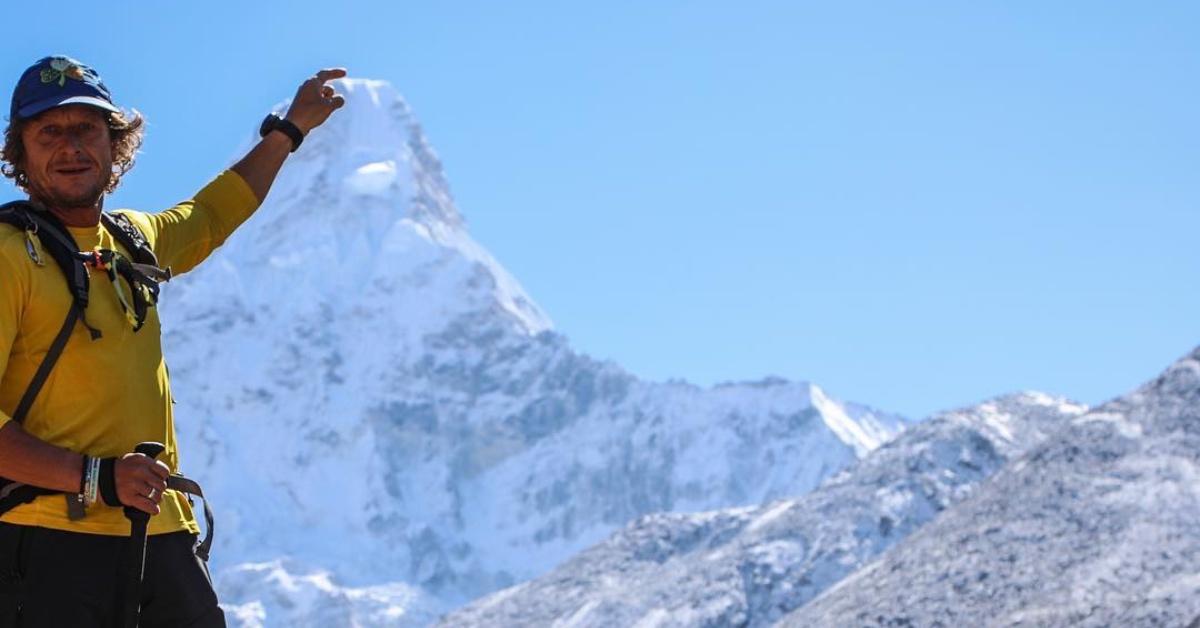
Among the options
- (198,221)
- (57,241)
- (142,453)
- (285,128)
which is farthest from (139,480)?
(285,128)

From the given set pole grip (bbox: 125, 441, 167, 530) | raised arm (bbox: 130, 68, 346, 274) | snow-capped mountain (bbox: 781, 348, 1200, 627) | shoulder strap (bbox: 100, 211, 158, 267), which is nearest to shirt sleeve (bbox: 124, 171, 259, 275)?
raised arm (bbox: 130, 68, 346, 274)

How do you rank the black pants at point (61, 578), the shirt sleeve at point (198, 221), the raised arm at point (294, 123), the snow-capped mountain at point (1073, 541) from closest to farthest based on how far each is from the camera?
the black pants at point (61, 578), the shirt sleeve at point (198, 221), the raised arm at point (294, 123), the snow-capped mountain at point (1073, 541)

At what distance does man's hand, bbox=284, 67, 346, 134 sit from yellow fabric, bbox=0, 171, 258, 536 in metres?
1.09

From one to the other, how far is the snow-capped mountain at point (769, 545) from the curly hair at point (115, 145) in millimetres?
40920

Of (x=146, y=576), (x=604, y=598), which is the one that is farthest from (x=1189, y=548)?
(x=146, y=576)

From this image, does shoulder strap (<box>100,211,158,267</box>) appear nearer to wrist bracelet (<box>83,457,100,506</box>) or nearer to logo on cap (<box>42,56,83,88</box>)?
logo on cap (<box>42,56,83,88</box>)

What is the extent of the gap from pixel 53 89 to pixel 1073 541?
2988 centimetres

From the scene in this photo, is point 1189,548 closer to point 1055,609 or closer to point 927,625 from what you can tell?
point 1055,609

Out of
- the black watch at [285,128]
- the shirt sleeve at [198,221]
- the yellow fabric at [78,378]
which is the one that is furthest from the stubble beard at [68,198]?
the black watch at [285,128]

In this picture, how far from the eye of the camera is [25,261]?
4.18m

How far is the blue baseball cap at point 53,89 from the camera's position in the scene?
4328 mm

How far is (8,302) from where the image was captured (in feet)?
13.5

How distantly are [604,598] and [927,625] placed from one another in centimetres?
1921

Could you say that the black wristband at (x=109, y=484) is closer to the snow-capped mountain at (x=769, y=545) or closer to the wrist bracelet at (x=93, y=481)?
the wrist bracelet at (x=93, y=481)
